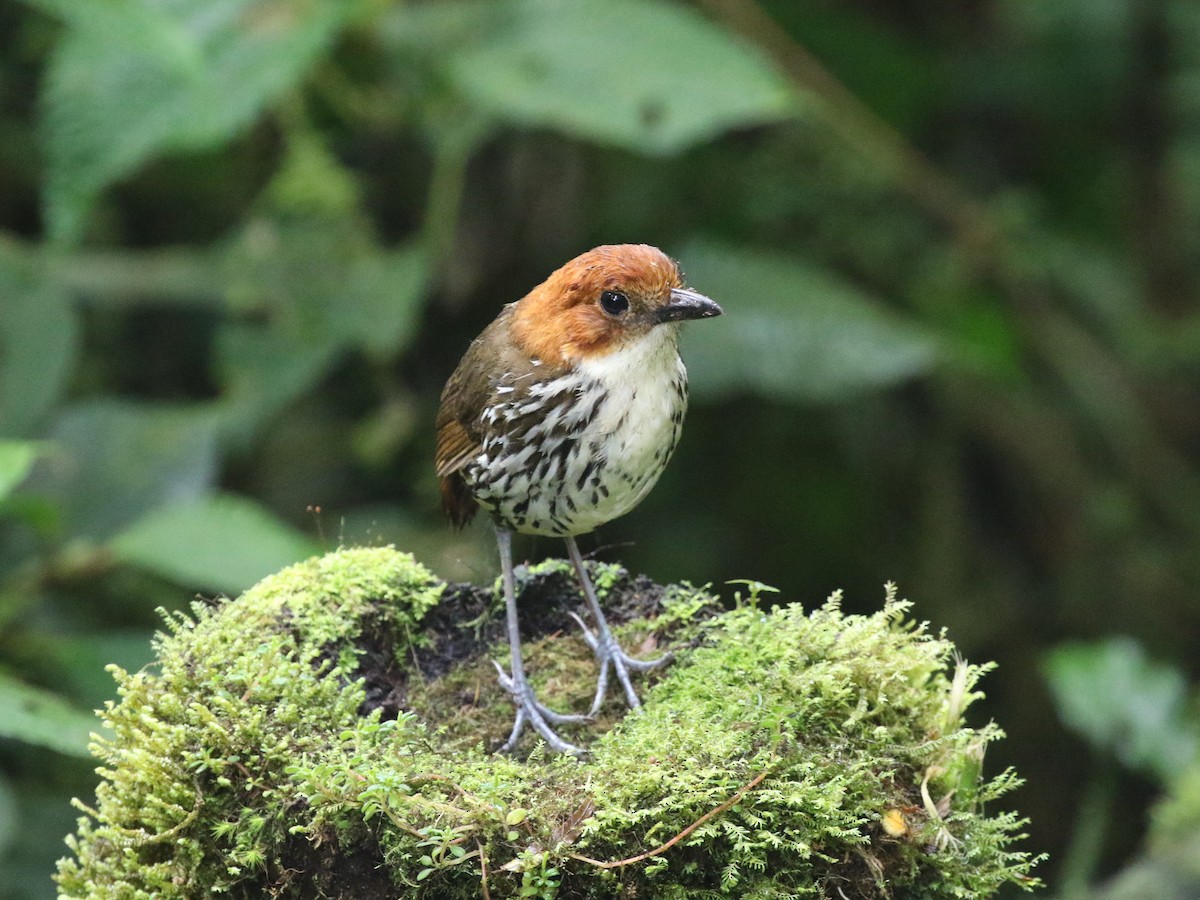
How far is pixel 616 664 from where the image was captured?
3123 mm

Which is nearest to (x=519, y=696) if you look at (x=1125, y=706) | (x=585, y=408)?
(x=585, y=408)

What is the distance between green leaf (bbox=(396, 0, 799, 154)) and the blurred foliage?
0.02m

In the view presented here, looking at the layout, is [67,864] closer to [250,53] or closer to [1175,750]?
[250,53]

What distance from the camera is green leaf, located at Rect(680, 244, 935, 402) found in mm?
5066

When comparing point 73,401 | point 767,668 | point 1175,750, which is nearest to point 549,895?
point 767,668

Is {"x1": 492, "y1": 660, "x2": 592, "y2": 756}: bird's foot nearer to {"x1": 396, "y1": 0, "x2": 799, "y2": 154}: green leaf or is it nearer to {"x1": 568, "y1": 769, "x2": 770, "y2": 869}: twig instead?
{"x1": 568, "y1": 769, "x2": 770, "y2": 869}: twig

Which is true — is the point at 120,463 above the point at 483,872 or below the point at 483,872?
above

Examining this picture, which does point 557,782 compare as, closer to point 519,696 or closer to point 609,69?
point 519,696

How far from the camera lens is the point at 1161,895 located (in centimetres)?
355

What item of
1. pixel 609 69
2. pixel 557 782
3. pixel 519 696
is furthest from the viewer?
pixel 609 69

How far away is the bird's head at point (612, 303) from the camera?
2979 mm

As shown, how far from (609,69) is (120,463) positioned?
2.22m

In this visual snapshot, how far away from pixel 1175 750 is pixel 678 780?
2.73 meters

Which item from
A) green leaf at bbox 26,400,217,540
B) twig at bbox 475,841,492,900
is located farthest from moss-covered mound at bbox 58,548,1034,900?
green leaf at bbox 26,400,217,540
